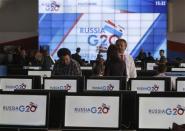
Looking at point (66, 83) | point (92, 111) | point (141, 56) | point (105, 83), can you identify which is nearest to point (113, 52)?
point (105, 83)

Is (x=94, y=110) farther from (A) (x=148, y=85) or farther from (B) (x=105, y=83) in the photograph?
(A) (x=148, y=85)

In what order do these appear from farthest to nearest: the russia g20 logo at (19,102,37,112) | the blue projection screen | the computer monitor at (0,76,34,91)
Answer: the blue projection screen < the computer monitor at (0,76,34,91) < the russia g20 logo at (19,102,37,112)

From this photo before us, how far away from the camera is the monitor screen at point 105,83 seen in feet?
23.5

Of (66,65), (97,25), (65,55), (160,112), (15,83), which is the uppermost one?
(97,25)

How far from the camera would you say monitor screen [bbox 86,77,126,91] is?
718cm

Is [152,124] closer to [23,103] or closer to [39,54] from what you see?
[23,103]

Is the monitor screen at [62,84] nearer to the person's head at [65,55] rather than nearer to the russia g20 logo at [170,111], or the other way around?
the person's head at [65,55]

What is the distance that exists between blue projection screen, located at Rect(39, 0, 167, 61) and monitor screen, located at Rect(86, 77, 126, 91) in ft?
44.5

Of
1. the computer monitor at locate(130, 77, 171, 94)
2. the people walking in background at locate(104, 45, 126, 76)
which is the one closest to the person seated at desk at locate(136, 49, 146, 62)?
A: the people walking in background at locate(104, 45, 126, 76)

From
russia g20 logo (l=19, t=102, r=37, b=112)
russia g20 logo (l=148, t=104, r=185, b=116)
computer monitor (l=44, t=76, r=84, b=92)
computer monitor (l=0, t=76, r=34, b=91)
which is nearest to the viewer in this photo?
russia g20 logo (l=148, t=104, r=185, b=116)

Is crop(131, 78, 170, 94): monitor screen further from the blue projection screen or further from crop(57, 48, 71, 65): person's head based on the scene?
the blue projection screen

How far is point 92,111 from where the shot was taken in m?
4.63

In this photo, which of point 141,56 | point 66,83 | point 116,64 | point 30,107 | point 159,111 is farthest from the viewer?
point 141,56

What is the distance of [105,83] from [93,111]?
2.61 metres
